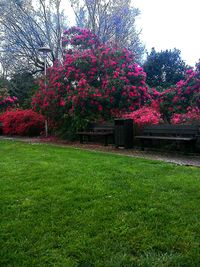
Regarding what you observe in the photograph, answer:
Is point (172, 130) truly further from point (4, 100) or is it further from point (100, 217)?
point (4, 100)

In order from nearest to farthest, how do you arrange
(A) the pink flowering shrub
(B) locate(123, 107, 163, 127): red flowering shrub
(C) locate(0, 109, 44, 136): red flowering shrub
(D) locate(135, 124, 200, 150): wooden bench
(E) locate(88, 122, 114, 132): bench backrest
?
(D) locate(135, 124, 200, 150): wooden bench → (B) locate(123, 107, 163, 127): red flowering shrub → (E) locate(88, 122, 114, 132): bench backrest → (C) locate(0, 109, 44, 136): red flowering shrub → (A) the pink flowering shrub

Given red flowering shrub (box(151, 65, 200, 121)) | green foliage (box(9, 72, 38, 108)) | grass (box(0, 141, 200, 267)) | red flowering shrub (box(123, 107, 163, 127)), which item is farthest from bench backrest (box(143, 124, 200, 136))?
green foliage (box(9, 72, 38, 108))

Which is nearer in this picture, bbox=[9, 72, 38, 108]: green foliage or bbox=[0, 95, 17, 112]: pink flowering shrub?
bbox=[0, 95, 17, 112]: pink flowering shrub

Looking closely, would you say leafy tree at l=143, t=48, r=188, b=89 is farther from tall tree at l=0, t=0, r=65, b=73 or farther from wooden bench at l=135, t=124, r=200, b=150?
wooden bench at l=135, t=124, r=200, b=150

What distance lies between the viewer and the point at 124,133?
9.48m

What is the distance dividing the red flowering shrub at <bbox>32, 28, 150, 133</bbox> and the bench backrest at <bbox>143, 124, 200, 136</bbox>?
290cm

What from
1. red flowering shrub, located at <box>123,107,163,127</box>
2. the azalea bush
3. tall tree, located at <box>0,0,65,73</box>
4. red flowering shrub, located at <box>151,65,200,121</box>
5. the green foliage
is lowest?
red flowering shrub, located at <box>123,107,163,127</box>

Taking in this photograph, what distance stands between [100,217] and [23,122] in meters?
13.1

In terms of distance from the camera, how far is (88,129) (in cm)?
1184

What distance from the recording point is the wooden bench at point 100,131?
1046cm

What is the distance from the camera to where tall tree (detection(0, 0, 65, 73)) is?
20.8m

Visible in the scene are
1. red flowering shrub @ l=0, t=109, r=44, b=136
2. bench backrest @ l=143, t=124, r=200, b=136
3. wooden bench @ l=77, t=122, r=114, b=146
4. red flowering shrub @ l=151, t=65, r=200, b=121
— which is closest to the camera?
bench backrest @ l=143, t=124, r=200, b=136

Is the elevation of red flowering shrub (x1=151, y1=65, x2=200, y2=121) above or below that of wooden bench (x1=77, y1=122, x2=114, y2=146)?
above

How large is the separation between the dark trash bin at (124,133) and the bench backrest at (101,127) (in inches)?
34.5
